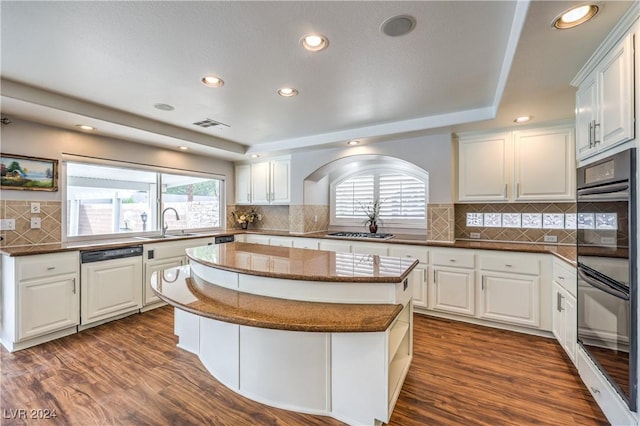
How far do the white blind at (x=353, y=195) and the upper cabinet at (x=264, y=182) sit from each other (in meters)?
0.97

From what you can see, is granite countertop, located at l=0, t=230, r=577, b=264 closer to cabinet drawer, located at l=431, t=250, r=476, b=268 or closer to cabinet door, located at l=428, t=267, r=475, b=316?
cabinet drawer, located at l=431, t=250, r=476, b=268

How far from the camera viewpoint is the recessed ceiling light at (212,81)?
232cm

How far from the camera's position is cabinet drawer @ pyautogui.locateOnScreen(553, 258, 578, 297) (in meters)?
2.20

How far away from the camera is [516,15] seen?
61.3 inches

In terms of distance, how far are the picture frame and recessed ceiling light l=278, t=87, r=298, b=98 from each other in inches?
109

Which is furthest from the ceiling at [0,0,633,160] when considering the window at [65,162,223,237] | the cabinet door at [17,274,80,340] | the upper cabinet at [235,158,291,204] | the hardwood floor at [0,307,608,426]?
the hardwood floor at [0,307,608,426]

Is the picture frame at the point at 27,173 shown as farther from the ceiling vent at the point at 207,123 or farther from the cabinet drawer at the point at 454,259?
the cabinet drawer at the point at 454,259

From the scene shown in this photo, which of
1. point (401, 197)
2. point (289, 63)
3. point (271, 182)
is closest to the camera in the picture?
point (289, 63)

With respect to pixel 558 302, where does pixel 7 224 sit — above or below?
above

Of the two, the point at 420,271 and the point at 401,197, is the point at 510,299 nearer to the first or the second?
the point at 420,271

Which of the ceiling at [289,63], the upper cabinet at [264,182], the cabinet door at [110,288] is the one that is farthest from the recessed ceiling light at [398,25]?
the cabinet door at [110,288]

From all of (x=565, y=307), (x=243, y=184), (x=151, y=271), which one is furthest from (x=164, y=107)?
(x=565, y=307)

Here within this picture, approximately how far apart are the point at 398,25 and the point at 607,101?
4.36 ft

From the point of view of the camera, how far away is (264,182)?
5.11 metres
